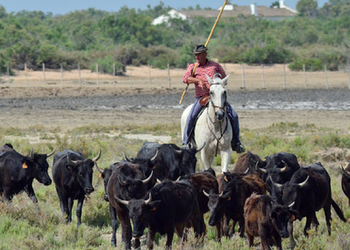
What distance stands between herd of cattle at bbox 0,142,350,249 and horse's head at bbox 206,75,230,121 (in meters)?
0.95

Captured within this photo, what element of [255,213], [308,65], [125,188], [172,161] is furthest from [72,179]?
[308,65]

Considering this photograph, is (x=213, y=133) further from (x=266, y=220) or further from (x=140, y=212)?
(x=140, y=212)

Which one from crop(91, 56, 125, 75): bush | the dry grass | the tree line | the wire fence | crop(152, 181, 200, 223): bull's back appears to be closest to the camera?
crop(152, 181, 200, 223): bull's back

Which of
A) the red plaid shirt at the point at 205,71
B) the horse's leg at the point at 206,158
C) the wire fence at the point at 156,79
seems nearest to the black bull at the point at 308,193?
the horse's leg at the point at 206,158

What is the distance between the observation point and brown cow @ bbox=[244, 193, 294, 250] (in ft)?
31.8

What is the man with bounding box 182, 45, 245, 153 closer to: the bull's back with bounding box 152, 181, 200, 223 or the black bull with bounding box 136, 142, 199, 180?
the black bull with bounding box 136, 142, 199, 180

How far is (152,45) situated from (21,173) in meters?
68.4

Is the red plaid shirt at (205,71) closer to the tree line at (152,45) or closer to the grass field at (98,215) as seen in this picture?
the grass field at (98,215)

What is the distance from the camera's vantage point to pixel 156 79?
52.3 m

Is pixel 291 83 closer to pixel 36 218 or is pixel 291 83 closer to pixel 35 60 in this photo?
pixel 35 60

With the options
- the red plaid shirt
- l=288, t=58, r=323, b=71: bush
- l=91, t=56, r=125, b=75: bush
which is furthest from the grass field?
l=288, t=58, r=323, b=71: bush

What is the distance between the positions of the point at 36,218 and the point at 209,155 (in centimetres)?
386

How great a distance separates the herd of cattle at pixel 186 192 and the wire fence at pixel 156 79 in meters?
31.8

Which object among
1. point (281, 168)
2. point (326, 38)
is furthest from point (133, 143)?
point (326, 38)
